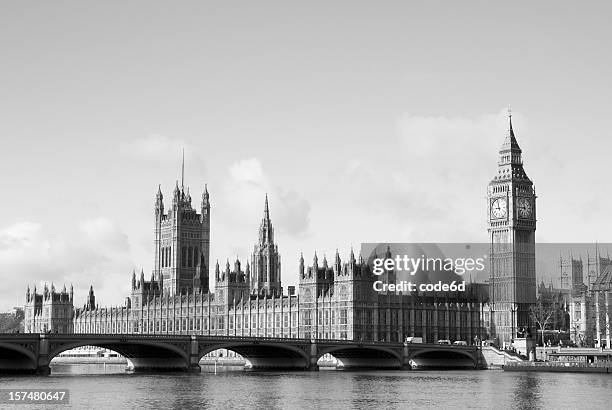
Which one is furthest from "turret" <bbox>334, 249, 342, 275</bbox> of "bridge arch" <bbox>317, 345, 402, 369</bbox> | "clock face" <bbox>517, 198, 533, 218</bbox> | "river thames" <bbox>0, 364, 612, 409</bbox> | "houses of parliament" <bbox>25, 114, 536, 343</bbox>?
"river thames" <bbox>0, 364, 612, 409</bbox>

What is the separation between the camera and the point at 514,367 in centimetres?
14388

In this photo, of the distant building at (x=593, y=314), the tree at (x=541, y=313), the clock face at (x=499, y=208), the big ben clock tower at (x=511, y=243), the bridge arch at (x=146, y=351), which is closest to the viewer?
the bridge arch at (x=146, y=351)

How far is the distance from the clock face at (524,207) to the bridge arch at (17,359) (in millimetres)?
95958

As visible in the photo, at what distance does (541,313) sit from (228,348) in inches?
2640

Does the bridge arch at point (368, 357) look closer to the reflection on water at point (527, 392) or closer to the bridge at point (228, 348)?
the bridge at point (228, 348)

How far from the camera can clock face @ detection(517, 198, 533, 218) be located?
19262cm

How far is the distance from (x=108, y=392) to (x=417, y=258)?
10095cm

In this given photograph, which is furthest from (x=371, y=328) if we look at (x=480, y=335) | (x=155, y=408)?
(x=155, y=408)

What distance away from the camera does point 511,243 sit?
19125cm

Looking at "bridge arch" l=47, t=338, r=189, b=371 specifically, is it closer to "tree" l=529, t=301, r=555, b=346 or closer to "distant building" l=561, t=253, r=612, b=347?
"tree" l=529, t=301, r=555, b=346

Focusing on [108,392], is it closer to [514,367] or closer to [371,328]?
[514,367]

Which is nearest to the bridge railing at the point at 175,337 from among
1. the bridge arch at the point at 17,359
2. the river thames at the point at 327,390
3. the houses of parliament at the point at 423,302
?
the bridge arch at the point at 17,359

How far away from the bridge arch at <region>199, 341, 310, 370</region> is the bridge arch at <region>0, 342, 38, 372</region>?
2020 cm

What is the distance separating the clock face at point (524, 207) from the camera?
193m
